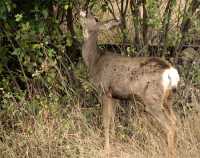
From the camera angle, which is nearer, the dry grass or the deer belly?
the dry grass

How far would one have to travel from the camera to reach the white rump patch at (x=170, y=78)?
6920mm

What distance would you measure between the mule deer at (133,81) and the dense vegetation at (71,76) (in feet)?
0.65

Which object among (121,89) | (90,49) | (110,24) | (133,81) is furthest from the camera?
(90,49)

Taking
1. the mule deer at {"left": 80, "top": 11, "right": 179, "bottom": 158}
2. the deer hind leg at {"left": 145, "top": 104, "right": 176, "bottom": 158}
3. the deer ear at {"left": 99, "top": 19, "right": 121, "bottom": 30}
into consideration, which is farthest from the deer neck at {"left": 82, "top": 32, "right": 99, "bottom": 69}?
the deer hind leg at {"left": 145, "top": 104, "right": 176, "bottom": 158}

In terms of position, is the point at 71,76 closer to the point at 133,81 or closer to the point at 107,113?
the point at 107,113

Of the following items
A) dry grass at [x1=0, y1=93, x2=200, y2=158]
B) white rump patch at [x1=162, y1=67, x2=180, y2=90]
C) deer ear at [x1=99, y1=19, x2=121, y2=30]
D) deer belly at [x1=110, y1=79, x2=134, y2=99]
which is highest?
deer ear at [x1=99, y1=19, x2=121, y2=30]

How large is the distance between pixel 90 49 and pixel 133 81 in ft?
3.13

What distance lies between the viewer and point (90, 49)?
789cm

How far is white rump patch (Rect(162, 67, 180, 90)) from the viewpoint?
6.92m

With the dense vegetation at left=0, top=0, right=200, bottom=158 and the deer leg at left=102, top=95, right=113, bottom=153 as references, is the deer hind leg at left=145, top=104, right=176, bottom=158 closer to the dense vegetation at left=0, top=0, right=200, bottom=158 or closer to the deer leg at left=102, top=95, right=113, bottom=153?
the dense vegetation at left=0, top=0, right=200, bottom=158

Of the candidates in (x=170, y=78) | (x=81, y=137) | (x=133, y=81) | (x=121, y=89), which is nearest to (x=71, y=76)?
(x=81, y=137)

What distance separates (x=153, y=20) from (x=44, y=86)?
166 cm

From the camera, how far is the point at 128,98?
23.8 feet

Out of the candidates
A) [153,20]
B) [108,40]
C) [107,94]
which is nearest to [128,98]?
[107,94]
